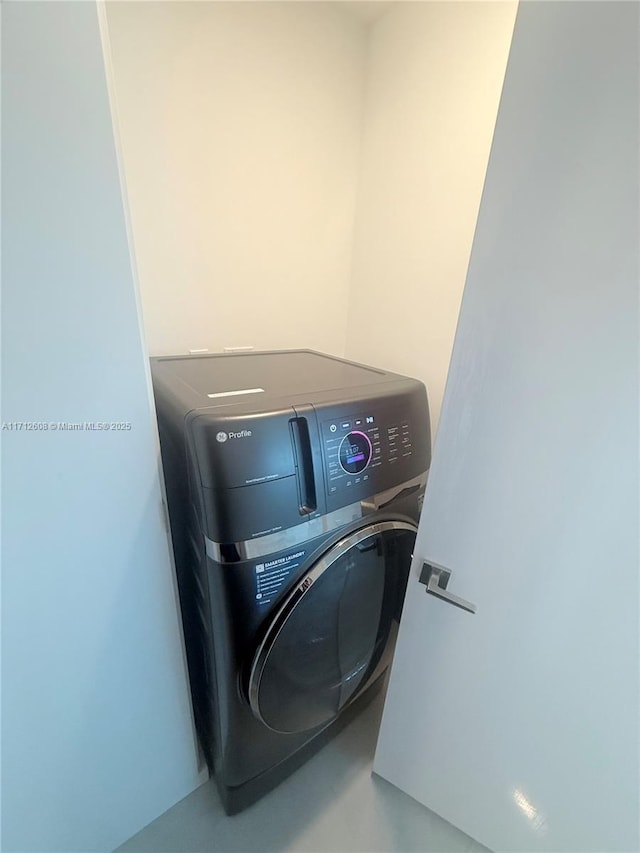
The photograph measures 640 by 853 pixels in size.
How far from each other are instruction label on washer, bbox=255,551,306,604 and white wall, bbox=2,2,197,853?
22 cm

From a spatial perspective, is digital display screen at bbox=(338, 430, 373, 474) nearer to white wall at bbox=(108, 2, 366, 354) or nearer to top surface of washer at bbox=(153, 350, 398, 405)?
top surface of washer at bbox=(153, 350, 398, 405)

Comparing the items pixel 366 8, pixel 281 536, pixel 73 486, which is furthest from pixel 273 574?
pixel 366 8

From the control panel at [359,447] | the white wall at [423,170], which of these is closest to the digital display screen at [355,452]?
the control panel at [359,447]

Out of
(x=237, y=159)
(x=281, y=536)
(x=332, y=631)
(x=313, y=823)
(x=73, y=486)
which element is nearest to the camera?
(x=73, y=486)

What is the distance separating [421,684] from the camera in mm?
1035

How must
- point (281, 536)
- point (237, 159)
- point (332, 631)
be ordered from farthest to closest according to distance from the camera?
point (237, 159) < point (332, 631) < point (281, 536)

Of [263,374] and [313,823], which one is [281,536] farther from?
[313,823]

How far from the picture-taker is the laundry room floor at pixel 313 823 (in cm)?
108

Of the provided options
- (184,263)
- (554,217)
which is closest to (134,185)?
(184,263)

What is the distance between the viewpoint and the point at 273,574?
827 millimetres

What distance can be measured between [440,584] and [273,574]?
0.37 m

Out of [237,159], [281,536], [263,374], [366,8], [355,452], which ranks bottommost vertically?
[281,536]

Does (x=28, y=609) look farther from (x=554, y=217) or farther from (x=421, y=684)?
(x=554, y=217)

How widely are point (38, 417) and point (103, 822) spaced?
1049 mm
